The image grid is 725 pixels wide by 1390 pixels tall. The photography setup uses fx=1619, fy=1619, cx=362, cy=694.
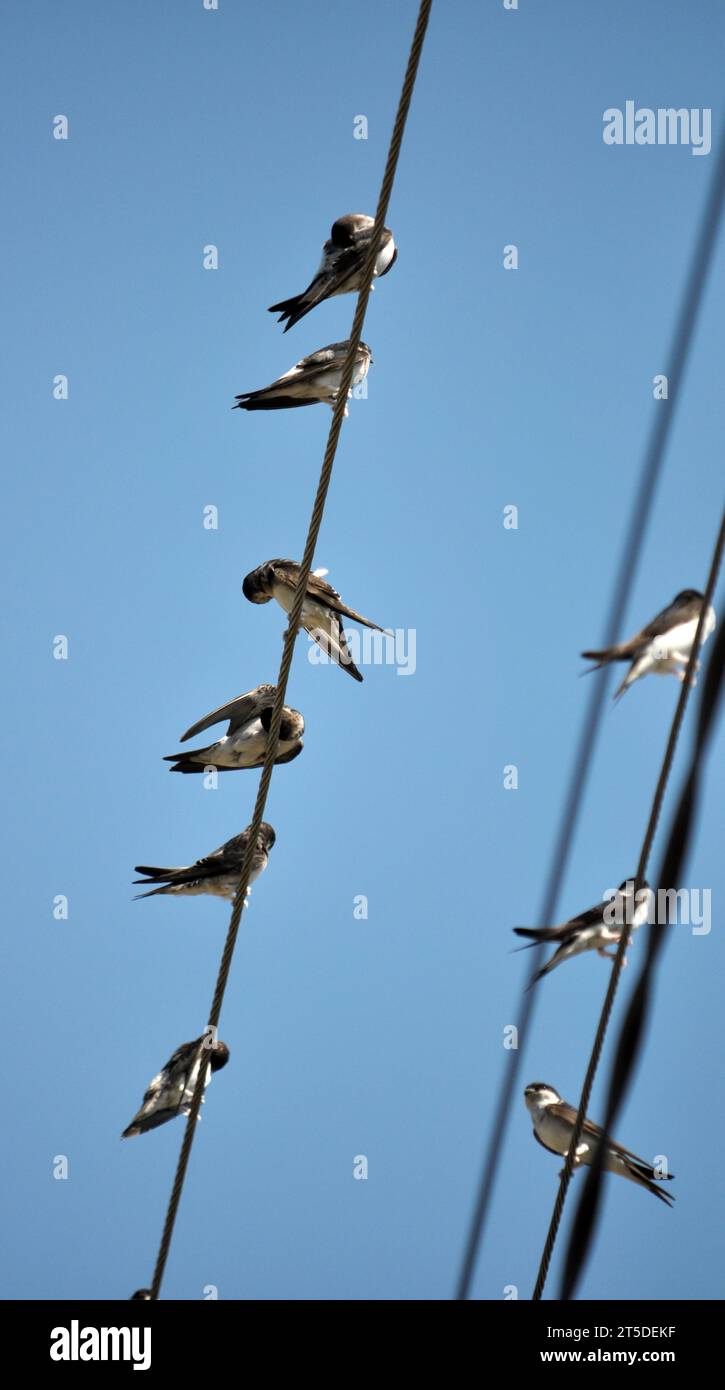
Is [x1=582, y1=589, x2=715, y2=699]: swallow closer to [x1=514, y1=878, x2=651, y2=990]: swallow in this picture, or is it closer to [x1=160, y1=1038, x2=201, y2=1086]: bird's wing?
[x1=514, y1=878, x2=651, y2=990]: swallow

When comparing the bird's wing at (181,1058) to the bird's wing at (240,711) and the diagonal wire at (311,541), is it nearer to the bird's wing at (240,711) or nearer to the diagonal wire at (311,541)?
the bird's wing at (240,711)

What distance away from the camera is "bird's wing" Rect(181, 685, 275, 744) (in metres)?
7.26

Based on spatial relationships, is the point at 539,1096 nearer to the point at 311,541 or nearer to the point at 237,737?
the point at 237,737

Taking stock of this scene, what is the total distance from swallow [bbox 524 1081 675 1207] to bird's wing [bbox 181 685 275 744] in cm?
300

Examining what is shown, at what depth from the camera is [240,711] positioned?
7.39 metres

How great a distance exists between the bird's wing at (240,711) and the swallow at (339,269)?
76.1 inches

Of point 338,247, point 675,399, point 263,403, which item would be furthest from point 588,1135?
point 675,399

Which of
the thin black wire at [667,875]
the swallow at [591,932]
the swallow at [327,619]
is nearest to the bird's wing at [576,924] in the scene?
the swallow at [591,932]

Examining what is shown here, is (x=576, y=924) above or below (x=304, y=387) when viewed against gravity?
below

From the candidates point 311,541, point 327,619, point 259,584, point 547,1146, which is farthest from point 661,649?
point 547,1146

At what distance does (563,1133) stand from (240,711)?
3.82m

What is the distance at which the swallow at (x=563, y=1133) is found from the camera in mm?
8617

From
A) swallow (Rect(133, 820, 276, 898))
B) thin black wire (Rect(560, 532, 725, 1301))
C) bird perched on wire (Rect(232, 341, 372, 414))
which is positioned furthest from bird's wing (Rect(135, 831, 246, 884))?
thin black wire (Rect(560, 532, 725, 1301))

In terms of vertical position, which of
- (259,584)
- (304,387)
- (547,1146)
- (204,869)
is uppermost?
(304,387)
